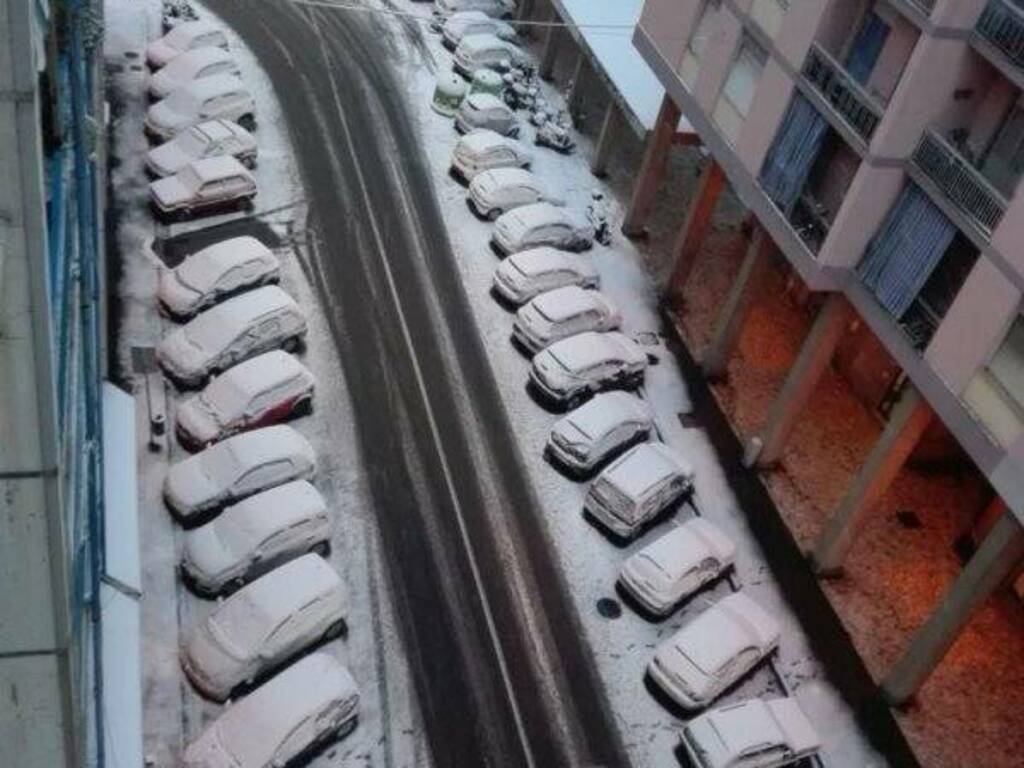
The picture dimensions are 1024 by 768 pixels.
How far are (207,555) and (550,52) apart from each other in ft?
92.2

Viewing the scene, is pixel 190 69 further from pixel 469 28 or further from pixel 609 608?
pixel 609 608

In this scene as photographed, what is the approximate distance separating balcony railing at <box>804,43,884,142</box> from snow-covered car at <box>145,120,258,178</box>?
17779 mm

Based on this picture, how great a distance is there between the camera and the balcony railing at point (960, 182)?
21203 millimetres

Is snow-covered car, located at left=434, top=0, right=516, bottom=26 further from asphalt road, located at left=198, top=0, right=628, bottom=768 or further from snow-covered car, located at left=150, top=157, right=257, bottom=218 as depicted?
snow-covered car, located at left=150, top=157, right=257, bottom=218

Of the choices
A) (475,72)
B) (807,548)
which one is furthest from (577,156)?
(807,548)

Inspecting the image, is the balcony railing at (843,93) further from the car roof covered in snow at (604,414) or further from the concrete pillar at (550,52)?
the concrete pillar at (550,52)

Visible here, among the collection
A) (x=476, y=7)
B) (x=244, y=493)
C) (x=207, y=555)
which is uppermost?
(x=476, y=7)

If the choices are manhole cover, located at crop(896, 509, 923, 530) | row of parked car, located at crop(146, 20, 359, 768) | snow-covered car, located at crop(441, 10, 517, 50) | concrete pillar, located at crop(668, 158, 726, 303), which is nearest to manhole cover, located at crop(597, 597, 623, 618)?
row of parked car, located at crop(146, 20, 359, 768)

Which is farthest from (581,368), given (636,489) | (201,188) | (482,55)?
(482,55)

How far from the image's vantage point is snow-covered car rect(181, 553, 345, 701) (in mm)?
21375

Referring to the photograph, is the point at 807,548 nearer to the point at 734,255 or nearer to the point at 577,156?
the point at 734,255

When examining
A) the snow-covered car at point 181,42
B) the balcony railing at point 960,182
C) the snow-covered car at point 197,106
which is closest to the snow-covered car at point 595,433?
the balcony railing at point 960,182

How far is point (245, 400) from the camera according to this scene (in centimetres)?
2622

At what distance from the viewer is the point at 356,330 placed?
30.5 metres
